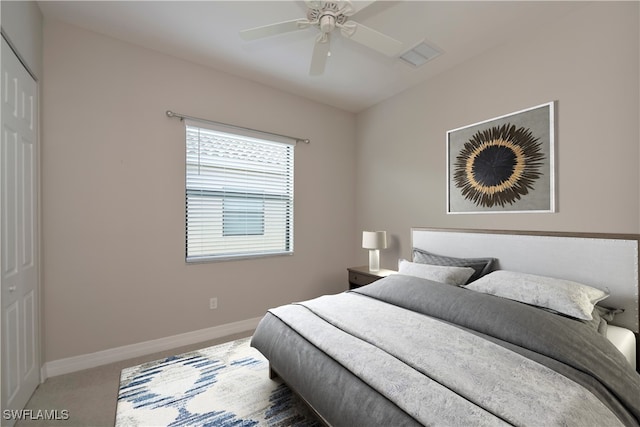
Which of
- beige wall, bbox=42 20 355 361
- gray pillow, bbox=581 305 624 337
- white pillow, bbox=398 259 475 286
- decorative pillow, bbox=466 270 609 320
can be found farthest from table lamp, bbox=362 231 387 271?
gray pillow, bbox=581 305 624 337

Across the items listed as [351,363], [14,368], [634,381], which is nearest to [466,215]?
[634,381]

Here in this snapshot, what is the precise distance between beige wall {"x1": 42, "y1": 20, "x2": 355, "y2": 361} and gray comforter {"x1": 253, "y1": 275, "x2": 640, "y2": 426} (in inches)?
50.7

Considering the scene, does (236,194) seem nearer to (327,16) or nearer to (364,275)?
(364,275)

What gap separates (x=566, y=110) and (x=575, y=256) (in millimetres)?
1101

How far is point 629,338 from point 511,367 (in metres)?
1.24

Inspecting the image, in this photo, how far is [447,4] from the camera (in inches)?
81.0

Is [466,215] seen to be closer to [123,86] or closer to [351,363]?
[351,363]

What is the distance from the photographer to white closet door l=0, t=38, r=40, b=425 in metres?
1.61

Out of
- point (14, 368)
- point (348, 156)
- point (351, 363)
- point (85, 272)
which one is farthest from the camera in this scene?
point (348, 156)

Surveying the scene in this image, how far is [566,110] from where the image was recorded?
2.20 m

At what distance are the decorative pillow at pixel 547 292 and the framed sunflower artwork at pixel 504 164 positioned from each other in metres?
0.66

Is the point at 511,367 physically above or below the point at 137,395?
above

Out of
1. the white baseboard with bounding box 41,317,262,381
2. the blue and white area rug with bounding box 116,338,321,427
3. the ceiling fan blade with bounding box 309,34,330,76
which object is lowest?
the blue and white area rug with bounding box 116,338,321,427

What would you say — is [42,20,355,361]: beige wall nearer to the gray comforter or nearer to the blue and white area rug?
the blue and white area rug
